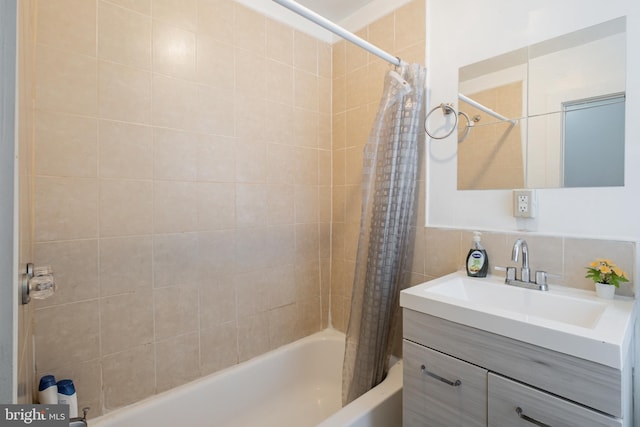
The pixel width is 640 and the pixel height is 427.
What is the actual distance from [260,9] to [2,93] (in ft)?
5.47

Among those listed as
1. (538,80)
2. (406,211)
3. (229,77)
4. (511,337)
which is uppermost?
(229,77)

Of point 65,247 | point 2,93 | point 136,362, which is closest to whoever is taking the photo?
point 2,93

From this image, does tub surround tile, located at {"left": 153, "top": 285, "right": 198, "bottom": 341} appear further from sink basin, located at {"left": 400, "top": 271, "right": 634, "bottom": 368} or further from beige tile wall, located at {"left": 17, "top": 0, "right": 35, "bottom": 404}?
sink basin, located at {"left": 400, "top": 271, "right": 634, "bottom": 368}

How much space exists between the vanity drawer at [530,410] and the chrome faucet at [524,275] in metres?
0.48

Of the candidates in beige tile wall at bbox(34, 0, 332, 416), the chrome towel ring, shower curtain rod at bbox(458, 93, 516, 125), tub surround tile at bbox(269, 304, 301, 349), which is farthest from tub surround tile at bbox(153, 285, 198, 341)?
shower curtain rod at bbox(458, 93, 516, 125)

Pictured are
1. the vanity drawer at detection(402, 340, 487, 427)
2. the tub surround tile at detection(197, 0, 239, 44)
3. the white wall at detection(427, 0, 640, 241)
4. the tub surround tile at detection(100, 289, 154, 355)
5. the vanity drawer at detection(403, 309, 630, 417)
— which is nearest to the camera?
the vanity drawer at detection(403, 309, 630, 417)

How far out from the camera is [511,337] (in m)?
0.87

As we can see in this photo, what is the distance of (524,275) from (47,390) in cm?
185

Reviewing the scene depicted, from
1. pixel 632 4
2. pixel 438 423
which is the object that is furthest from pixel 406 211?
pixel 632 4

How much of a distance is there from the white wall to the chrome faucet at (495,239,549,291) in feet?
0.36

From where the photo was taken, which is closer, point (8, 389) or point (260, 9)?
point (8, 389)

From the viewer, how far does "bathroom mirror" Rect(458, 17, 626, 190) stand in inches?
43.1

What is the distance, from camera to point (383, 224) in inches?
57.9

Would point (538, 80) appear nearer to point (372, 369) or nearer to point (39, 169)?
point (372, 369)
